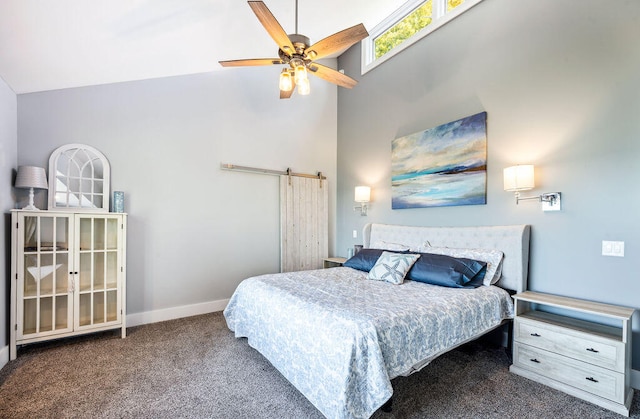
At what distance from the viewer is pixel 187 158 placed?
3.72 metres

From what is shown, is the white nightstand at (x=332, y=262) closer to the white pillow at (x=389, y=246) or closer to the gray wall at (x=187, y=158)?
the white pillow at (x=389, y=246)

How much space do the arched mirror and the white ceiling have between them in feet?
2.21

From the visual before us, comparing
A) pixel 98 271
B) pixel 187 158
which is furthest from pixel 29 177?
pixel 187 158

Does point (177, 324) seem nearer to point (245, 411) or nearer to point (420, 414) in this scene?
point (245, 411)

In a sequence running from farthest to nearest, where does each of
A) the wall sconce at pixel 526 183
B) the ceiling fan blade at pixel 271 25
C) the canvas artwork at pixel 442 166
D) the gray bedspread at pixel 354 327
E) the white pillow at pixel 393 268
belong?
the canvas artwork at pixel 442 166
the white pillow at pixel 393 268
the wall sconce at pixel 526 183
the ceiling fan blade at pixel 271 25
the gray bedspread at pixel 354 327

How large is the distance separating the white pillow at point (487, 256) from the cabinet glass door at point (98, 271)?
351 centimetres

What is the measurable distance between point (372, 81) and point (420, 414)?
168 inches

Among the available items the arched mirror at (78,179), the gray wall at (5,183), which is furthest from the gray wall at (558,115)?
the gray wall at (5,183)

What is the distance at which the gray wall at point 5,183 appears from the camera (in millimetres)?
2459

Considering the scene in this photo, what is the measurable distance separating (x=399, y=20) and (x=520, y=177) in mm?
2960

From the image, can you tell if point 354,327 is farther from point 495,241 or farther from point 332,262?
point 332,262

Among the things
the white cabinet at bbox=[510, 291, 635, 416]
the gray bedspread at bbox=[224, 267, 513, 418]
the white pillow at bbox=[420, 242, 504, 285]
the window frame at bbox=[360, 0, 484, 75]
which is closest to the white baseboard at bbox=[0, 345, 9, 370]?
the gray bedspread at bbox=[224, 267, 513, 418]

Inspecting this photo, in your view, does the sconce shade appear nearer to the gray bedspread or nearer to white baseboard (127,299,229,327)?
the gray bedspread

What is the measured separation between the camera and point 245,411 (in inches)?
73.1
